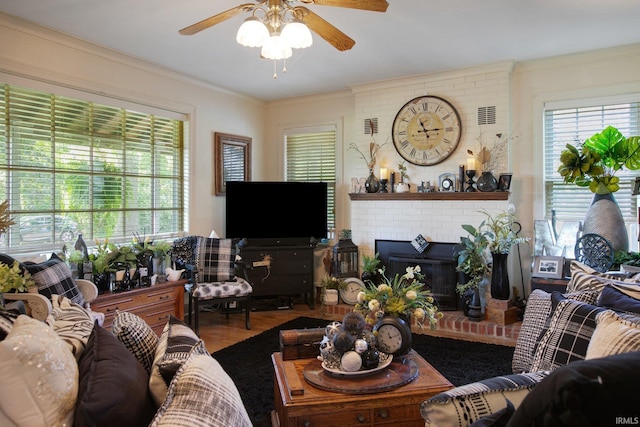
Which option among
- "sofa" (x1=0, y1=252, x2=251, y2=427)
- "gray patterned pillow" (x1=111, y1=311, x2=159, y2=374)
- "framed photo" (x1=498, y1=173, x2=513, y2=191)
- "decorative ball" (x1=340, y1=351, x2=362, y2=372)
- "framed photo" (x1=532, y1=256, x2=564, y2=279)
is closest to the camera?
"sofa" (x1=0, y1=252, x2=251, y2=427)

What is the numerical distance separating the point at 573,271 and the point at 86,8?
138 inches

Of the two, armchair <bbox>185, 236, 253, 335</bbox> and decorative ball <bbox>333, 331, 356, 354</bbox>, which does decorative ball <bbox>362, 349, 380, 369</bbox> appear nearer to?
decorative ball <bbox>333, 331, 356, 354</bbox>

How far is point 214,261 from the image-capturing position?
4441mm

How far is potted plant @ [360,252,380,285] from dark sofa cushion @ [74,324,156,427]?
3594 millimetres

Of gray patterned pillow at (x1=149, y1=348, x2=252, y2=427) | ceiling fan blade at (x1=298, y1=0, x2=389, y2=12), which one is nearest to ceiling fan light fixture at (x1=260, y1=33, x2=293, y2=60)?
ceiling fan blade at (x1=298, y1=0, x2=389, y2=12)

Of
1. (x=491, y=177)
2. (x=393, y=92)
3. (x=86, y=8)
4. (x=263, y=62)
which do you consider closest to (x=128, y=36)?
(x=86, y=8)

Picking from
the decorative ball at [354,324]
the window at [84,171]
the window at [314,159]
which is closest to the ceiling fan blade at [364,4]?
the decorative ball at [354,324]

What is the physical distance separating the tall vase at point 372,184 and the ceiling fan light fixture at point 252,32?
285 cm

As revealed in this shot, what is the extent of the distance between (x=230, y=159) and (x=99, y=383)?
4547mm

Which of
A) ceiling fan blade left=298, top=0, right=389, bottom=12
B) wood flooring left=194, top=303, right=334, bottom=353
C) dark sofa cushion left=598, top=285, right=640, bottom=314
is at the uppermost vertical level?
ceiling fan blade left=298, top=0, right=389, bottom=12

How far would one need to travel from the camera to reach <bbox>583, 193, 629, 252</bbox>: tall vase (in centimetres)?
364

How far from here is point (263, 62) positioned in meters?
4.32

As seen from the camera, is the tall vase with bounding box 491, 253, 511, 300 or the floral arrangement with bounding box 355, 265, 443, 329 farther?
the tall vase with bounding box 491, 253, 511, 300

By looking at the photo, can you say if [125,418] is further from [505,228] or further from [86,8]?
[505,228]
